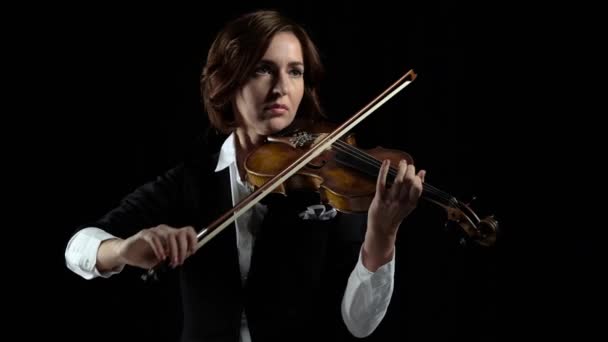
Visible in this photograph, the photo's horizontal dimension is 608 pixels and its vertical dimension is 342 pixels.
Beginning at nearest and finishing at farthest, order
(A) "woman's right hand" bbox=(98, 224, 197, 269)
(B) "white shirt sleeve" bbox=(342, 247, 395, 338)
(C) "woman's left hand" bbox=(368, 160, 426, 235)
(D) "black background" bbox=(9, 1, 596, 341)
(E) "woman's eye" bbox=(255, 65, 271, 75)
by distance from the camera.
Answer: (A) "woman's right hand" bbox=(98, 224, 197, 269) → (C) "woman's left hand" bbox=(368, 160, 426, 235) → (B) "white shirt sleeve" bbox=(342, 247, 395, 338) → (E) "woman's eye" bbox=(255, 65, 271, 75) → (D) "black background" bbox=(9, 1, 596, 341)

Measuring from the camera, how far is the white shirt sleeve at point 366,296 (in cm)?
122

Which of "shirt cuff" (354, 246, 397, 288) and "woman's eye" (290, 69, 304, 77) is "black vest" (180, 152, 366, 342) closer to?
"shirt cuff" (354, 246, 397, 288)

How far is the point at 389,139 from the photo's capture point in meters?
1.68

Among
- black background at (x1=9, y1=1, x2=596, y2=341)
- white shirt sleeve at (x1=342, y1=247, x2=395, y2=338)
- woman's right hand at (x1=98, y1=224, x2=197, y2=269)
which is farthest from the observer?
black background at (x1=9, y1=1, x2=596, y2=341)

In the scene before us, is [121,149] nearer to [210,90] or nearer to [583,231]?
[210,90]

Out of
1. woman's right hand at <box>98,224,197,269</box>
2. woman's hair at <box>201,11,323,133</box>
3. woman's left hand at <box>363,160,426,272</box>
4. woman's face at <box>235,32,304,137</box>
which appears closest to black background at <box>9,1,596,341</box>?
woman's hair at <box>201,11,323,133</box>

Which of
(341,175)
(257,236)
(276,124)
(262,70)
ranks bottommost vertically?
(257,236)

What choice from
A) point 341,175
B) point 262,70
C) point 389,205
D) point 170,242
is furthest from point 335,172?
point 170,242

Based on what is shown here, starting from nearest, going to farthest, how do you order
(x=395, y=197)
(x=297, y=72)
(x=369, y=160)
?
(x=395, y=197) < (x=369, y=160) < (x=297, y=72)

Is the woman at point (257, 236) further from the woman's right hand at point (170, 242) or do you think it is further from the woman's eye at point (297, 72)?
the woman's right hand at point (170, 242)

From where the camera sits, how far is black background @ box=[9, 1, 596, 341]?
64.2 inches

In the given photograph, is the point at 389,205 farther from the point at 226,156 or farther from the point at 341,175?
the point at 226,156

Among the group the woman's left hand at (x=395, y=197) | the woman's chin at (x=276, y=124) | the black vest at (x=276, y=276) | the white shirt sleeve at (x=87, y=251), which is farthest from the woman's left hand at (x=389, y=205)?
the white shirt sleeve at (x=87, y=251)

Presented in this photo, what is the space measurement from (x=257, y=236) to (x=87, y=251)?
0.32 metres
